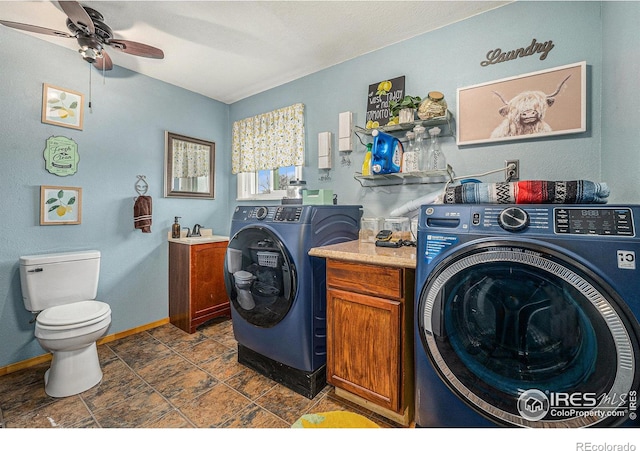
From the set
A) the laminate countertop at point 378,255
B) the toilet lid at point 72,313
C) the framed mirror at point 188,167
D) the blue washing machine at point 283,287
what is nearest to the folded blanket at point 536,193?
the laminate countertop at point 378,255

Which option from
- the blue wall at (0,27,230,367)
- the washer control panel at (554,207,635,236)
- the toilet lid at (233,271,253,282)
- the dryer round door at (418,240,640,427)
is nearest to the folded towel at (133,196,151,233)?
the blue wall at (0,27,230,367)

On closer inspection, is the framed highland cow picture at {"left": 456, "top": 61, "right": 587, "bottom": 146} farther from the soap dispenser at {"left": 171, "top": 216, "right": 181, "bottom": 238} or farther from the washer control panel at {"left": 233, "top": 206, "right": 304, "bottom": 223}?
the soap dispenser at {"left": 171, "top": 216, "right": 181, "bottom": 238}

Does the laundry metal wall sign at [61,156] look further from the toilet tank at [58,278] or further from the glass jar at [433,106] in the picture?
the glass jar at [433,106]

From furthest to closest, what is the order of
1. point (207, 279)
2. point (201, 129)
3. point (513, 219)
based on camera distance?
point (201, 129), point (207, 279), point (513, 219)

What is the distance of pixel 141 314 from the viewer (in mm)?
2711

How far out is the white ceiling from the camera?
1815mm

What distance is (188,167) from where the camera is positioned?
3057 mm

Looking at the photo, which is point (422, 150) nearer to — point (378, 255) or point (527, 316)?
point (378, 255)

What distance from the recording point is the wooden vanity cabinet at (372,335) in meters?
1.33

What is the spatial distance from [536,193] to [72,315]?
2.68 metres

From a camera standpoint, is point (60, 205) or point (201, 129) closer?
point (60, 205)

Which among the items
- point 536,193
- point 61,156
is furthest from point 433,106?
point 61,156

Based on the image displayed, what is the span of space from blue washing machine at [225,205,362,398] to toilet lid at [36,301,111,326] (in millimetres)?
887
